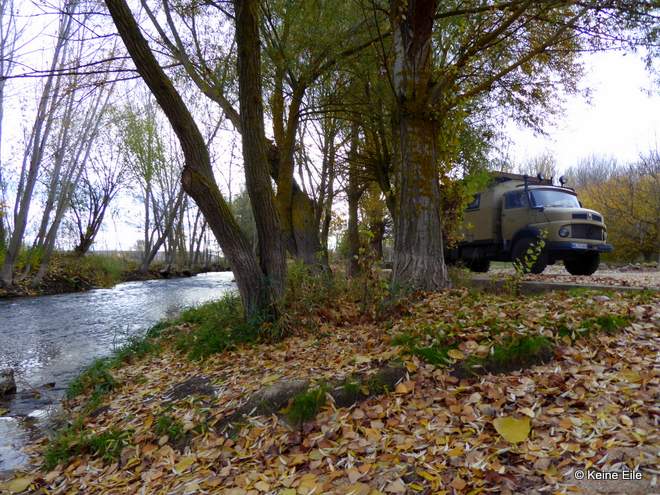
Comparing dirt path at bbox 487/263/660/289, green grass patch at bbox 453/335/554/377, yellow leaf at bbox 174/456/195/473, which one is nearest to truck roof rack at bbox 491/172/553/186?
dirt path at bbox 487/263/660/289

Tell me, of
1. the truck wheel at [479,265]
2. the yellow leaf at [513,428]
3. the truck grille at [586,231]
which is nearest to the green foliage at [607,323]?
the yellow leaf at [513,428]

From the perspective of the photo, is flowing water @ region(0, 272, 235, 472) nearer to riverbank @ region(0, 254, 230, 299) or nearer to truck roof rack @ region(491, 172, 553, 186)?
riverbank @ region(0, 254, 230, 299)

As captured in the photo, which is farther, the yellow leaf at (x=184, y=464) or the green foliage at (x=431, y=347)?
the green foliage at (x=431, y=347)

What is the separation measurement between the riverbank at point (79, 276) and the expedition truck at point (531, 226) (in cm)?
1368

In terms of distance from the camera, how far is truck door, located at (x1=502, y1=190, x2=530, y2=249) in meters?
10.7

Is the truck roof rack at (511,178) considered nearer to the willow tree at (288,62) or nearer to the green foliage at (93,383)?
the willow tree at (288,62)

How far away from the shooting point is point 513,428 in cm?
281

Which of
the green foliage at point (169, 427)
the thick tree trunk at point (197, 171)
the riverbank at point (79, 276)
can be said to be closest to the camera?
the green foliage at point (169, 427)

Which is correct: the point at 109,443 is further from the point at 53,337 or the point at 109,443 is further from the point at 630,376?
the point at 53,337

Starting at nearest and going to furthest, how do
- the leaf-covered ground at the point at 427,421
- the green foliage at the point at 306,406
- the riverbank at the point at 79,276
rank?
1. the leaf-covered ground at the point at 427,421
2. the green foliage at the point at 306,406
3. the riverbank at the point at 79,276

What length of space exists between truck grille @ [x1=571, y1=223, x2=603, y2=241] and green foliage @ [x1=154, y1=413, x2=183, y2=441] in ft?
29.2

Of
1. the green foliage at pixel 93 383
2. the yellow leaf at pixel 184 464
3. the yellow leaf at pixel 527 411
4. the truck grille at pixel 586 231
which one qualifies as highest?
the truck grille at pixel 586 231

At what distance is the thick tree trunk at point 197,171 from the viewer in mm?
5125

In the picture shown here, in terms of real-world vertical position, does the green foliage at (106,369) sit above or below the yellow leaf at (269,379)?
below
